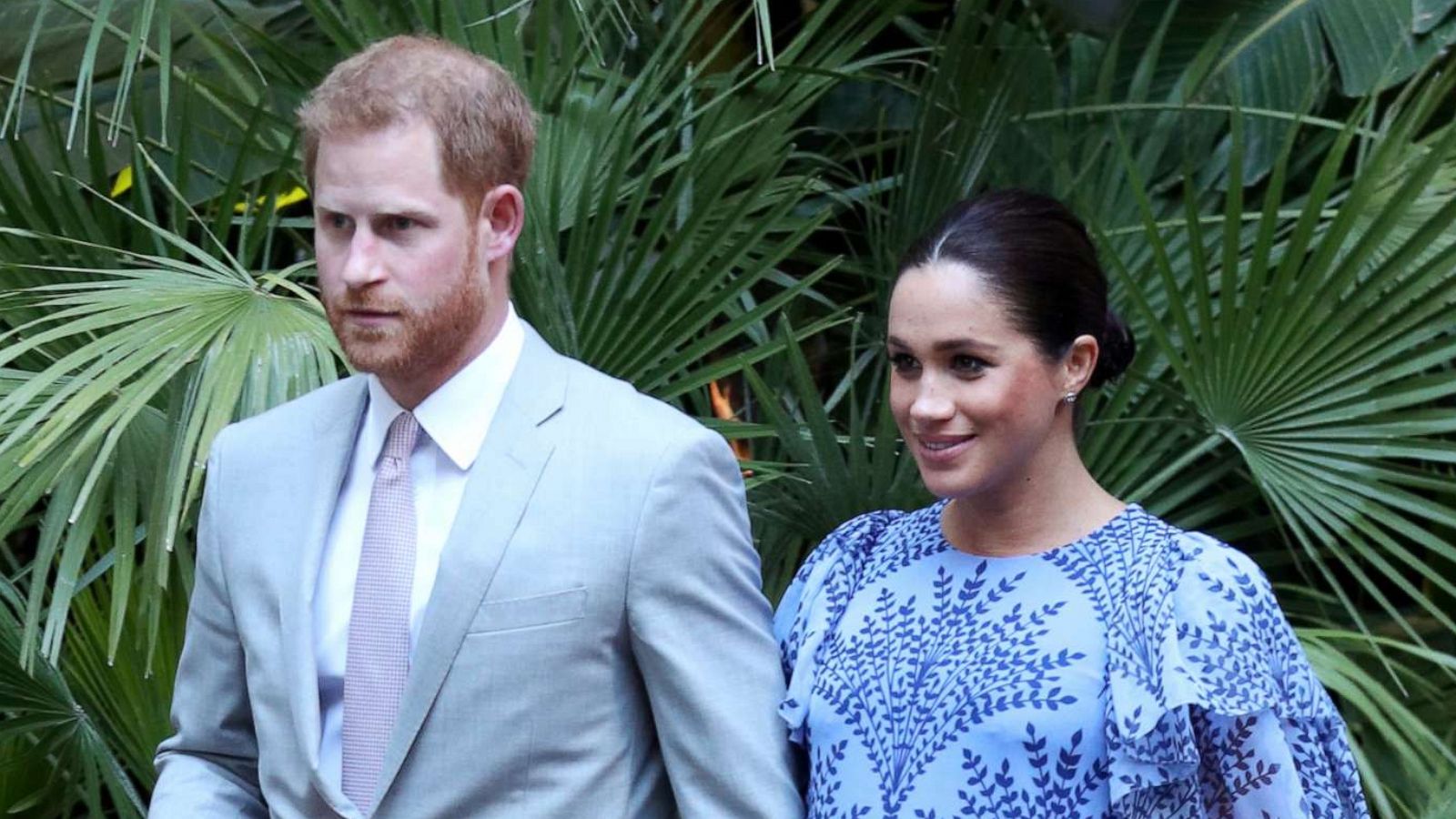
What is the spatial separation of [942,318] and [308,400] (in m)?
0.64

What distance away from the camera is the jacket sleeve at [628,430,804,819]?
165 cm

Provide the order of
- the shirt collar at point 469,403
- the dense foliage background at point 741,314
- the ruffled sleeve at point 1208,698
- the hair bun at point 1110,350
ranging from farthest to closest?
the dense foliage background at point 741,314, the hair bun at point 1110,350, the shirt collar at point 469,403, the ruffled sleeve at point 1208,698

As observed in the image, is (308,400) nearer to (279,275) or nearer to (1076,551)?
(279,275)

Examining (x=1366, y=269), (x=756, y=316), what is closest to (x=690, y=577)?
(x=756, y=316)

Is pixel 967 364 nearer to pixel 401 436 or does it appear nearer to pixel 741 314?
pixel 401 436

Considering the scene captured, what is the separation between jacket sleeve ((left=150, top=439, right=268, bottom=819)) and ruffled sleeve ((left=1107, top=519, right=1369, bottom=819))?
0.85m

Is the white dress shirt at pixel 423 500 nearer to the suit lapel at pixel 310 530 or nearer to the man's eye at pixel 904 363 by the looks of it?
the suit lapel at pixel 310 530

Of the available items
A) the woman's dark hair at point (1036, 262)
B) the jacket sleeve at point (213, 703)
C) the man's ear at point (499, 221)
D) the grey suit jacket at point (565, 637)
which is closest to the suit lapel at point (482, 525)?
the grey suit jacket at point (565, 637)

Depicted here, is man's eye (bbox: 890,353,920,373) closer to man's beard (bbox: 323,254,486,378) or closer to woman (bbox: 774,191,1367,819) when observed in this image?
woman (bbox: 774,191,1367,819)

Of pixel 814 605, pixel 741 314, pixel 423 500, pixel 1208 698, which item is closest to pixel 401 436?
pixel 423 500

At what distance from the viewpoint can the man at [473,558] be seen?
5.39ft

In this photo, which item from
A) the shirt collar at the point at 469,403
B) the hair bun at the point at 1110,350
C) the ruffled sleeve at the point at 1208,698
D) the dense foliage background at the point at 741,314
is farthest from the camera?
the dense foliage background at the point at 741,314

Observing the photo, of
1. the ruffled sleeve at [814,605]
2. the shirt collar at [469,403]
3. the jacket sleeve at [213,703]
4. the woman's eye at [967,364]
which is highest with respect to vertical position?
the woman's eye at [967,364]

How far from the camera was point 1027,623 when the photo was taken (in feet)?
5.66
